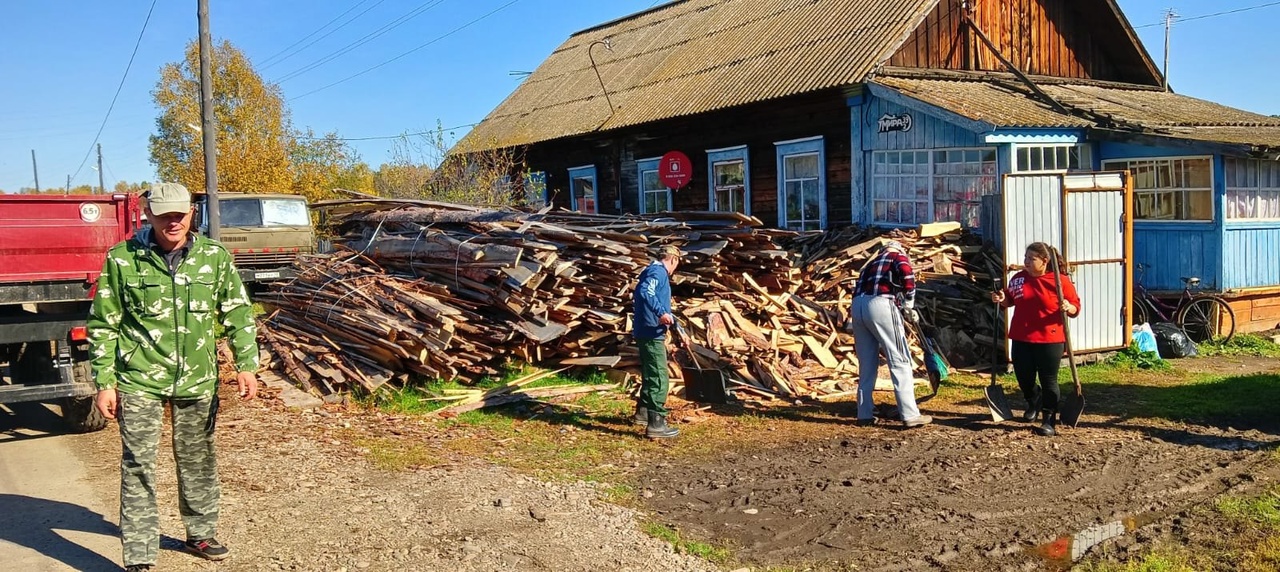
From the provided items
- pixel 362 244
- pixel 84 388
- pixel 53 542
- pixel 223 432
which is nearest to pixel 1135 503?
pixel 53 542

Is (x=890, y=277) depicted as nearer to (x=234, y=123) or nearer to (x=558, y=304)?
(x=558, y=304)

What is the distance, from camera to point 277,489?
21.4ft

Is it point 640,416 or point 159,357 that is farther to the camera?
point 640,416

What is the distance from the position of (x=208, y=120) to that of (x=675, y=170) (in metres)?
9.57

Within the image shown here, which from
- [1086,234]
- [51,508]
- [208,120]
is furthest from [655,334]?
[208,120]

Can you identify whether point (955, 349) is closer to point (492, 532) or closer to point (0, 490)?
point (492, 532)

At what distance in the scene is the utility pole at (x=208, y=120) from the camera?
17.0m

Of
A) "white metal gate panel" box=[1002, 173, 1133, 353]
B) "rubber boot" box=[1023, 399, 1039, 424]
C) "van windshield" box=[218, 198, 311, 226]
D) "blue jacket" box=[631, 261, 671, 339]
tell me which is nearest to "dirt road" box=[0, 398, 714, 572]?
"blue jacket" box=[631, 261, 671, 339]

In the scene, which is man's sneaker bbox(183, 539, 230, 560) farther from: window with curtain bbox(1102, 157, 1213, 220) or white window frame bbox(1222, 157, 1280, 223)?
white window frame bbox(1222, 157, 1280, 223)

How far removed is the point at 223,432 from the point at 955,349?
319 inches

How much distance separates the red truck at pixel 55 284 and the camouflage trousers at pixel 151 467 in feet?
10.5

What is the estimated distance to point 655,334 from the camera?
7.92 meters

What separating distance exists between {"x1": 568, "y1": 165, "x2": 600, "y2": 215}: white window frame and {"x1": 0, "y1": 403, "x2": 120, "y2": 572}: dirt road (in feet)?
55.3

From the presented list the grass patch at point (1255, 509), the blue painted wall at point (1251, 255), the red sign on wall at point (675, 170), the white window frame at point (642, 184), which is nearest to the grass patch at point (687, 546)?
the grass patch at point (1255, 509)
